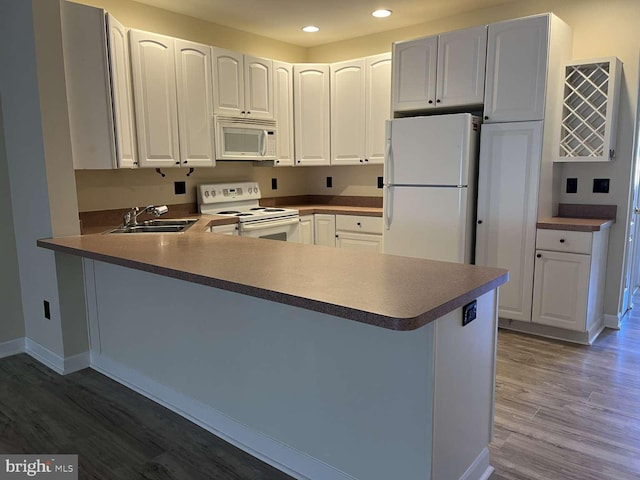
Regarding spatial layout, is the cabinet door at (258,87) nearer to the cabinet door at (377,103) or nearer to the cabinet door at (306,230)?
the cabinet door at (377,103)

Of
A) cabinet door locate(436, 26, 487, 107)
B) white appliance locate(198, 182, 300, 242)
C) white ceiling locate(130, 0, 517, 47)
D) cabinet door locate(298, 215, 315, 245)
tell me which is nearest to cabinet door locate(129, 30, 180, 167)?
white ceiling locate(130, 0, 517, 47)

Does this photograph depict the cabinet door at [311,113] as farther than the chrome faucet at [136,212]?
Yes

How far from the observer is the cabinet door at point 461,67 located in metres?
3.47

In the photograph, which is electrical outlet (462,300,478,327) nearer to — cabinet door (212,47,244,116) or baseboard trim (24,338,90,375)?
baseboard trim (24,338,90,375)

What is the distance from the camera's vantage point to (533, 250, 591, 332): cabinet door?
127 inches

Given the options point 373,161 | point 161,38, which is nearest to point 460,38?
point 373,161

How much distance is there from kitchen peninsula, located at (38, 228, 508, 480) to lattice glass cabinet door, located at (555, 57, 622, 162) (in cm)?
213

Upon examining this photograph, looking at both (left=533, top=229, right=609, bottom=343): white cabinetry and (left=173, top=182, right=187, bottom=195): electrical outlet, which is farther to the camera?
(left=173, top=182, right=187, bottom=195): electrical outlet

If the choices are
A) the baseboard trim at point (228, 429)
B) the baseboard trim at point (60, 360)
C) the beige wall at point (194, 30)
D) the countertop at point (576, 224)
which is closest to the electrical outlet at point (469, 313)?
the baseboard trim at point (228, 429)

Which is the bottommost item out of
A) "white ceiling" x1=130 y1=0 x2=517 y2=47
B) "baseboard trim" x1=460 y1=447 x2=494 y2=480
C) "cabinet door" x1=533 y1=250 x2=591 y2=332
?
"baseboard trim" x1=460 y1=447 x2=494 y2=480

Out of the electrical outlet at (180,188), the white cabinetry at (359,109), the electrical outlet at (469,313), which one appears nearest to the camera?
the electrical outlet at (469,313)

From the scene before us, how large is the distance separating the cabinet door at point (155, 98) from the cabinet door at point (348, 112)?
1.59m

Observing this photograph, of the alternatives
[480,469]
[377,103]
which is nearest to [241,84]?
[377,103]

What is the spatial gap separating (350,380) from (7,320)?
2.64 m
